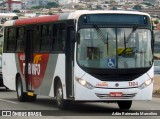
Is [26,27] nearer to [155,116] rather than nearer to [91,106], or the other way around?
[91,106]

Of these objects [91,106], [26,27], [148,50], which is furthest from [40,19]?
[148,50]

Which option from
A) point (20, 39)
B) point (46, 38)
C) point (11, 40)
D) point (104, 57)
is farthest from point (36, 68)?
point (104, 57)

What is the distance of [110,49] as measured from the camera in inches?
831

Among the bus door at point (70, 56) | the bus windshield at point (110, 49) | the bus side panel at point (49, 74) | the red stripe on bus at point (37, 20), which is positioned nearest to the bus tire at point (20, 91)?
the red stripe on bus at point (37, 20)

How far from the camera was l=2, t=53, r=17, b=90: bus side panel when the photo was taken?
93.0 feet

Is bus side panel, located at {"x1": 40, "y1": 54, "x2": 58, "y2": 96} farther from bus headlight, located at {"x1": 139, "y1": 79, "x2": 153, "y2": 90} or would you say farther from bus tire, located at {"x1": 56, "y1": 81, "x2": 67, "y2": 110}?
bus headlight, located at {"x1": 139, "y1": 79, "x2": 153, "y2": 90}

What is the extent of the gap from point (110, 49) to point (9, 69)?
342 inches

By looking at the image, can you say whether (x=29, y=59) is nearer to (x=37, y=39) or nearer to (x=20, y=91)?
(x=37, y=39)

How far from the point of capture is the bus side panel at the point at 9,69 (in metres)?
28.3

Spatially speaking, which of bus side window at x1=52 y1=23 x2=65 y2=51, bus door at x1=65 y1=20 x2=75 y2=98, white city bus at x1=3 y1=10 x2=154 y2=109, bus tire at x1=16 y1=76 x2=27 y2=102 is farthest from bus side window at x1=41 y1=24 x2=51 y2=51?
bus tire at x1=16 y1=76 x2=27 y2=102

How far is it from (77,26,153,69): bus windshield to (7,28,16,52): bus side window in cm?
751

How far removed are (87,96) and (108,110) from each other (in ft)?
6.08

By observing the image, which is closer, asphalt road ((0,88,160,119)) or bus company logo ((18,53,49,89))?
asphalt road ((0,88,160,119))

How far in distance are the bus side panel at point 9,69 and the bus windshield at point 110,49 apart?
747 centimetres
